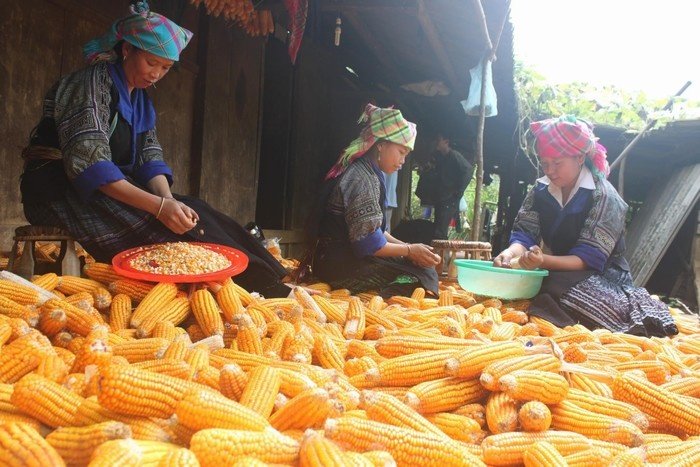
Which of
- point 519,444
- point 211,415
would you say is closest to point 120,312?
point 211,415

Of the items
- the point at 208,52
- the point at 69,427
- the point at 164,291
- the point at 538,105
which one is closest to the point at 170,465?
the point at 69,427

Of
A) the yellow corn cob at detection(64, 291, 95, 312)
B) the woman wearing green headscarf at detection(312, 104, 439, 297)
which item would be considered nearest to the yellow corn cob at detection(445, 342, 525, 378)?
the yellow corn cob at detection(64, 291, 95, 312)

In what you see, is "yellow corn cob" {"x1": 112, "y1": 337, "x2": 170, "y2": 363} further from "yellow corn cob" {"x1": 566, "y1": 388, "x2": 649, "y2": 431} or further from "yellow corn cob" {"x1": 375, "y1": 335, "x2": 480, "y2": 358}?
"yellow corn cob" {"x1": 566, "y1": 388, "x2": 649, "y2": 431}

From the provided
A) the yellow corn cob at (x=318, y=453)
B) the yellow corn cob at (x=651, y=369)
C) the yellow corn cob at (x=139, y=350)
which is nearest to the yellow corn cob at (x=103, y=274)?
the yellow corn cob at (x=139, y=350)

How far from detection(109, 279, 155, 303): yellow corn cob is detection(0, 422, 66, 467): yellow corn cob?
1833 mm

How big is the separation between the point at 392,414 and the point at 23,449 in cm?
98

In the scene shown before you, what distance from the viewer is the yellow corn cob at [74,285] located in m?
3.04

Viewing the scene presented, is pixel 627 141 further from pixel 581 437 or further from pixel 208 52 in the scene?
pixel 581 437

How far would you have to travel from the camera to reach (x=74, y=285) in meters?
3.06

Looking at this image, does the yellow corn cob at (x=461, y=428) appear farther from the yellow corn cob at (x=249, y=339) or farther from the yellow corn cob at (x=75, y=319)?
the yellow corn cob at (x=75, y=319)

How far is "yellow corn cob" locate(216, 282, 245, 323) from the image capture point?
2.96 metres

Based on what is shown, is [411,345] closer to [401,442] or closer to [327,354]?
[327,354]

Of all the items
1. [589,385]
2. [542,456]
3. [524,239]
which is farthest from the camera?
[524,239]

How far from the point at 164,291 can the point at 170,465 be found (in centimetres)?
192
